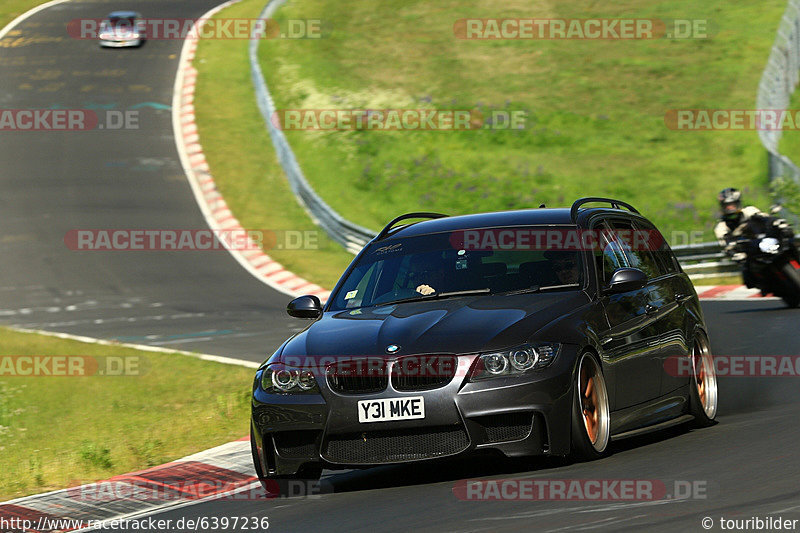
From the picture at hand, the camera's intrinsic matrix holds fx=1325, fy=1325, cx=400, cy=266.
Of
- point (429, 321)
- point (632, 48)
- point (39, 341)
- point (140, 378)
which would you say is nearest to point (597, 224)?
point (429, 321)

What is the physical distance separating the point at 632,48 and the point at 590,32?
1.78 metres

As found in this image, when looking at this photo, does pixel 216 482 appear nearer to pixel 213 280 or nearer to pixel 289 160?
pixel 213 280

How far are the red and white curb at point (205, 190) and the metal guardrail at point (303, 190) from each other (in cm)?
154

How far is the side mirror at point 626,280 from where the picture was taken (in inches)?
316

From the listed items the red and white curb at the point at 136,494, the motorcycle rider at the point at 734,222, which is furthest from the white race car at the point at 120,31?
the red and white curb at the point at 136,494

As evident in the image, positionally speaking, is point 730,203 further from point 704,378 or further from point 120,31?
point 120,31

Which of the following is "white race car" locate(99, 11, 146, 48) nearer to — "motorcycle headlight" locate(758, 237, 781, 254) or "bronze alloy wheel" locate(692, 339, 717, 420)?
"motorcycle headlight" locate(758, 237, 781, 254)

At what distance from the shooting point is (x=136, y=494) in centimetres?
828

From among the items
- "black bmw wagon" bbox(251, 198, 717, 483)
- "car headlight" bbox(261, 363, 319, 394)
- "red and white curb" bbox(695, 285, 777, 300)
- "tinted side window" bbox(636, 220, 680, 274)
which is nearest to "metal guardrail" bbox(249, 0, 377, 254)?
"red and white curb" bbox(695, 285, 777, 300)

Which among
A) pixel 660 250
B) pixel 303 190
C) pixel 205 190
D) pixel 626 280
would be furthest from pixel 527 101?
pixel 626 280

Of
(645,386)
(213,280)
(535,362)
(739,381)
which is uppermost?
(535,362)

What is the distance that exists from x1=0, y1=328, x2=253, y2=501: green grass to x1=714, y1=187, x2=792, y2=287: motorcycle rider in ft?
20.5

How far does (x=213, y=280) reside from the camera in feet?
73.2

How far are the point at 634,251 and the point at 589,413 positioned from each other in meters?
2.04
